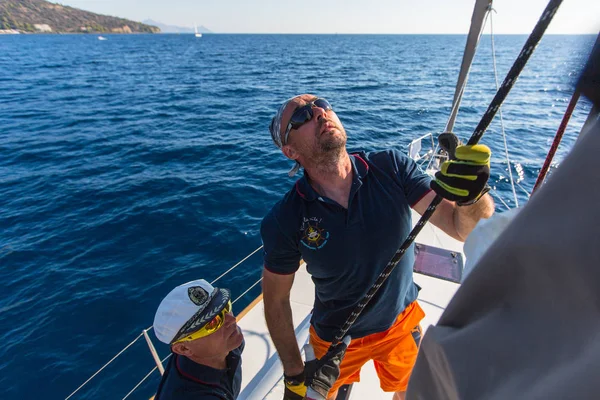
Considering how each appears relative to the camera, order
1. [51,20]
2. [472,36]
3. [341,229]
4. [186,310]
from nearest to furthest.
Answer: [341,229]
[186,310]
[472,36]
[51,20]

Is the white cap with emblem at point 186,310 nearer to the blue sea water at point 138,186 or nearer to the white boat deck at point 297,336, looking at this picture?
the white boat deck at point 297,336

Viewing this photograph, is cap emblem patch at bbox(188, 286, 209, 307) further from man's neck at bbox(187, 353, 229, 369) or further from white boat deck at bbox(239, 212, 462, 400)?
white boat deck at bbox(239, 212, 462, 400)

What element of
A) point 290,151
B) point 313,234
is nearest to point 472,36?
point 290,151

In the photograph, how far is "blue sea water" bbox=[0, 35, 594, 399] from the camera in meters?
5.23

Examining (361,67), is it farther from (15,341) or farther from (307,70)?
(15,341)

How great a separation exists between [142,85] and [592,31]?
28.7m

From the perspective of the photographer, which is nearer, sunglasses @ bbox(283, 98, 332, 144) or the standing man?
the standing man

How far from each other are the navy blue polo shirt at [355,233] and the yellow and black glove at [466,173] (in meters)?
0.59

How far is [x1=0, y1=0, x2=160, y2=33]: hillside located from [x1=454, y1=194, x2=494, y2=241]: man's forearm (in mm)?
159543

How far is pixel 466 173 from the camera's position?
1405 millimetres

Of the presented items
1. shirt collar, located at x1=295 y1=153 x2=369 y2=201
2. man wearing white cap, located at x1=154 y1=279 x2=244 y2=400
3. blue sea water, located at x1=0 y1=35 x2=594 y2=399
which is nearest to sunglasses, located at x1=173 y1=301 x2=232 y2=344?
man wearing white cap, located at x1=154 y1=279 x2=244 y2=400

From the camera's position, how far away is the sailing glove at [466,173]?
1.38 meters

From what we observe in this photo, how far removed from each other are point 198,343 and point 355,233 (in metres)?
1.22

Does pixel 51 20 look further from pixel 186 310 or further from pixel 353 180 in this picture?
pixel 353 180
